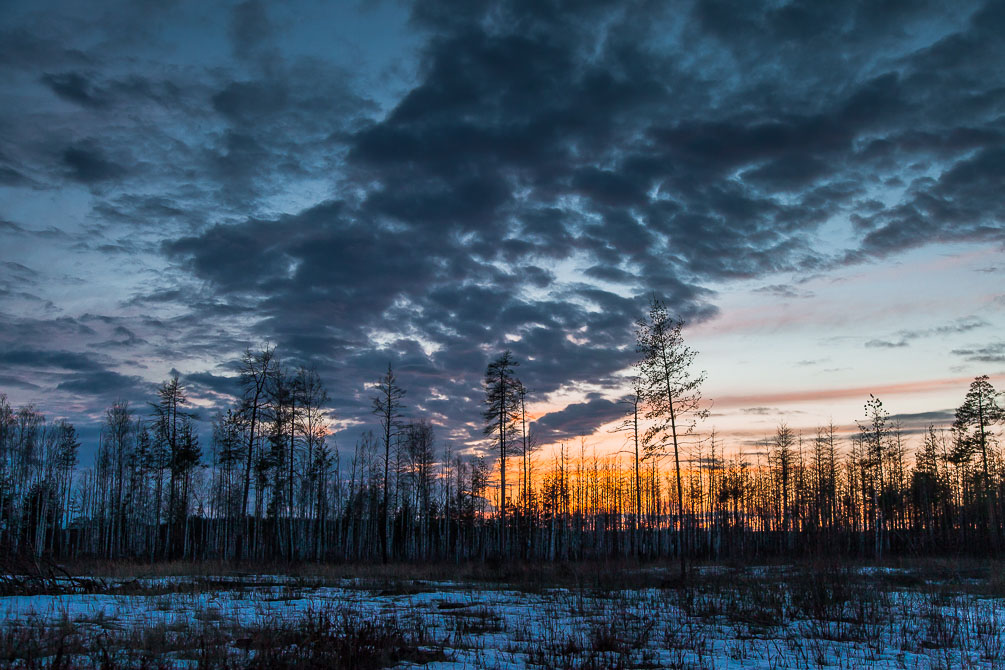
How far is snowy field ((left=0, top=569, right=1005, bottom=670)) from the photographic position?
7332 millimetres

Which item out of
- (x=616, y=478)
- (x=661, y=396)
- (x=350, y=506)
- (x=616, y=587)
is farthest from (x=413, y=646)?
(x=616, y=478)

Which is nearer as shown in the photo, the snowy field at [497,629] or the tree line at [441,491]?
the snowy field at [497,629]

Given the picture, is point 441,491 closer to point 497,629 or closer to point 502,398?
point 502,398

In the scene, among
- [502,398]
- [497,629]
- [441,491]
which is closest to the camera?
[497,629]

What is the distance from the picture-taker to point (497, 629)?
10.7 meters

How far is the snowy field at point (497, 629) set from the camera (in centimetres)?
733

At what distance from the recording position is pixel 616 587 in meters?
19.6

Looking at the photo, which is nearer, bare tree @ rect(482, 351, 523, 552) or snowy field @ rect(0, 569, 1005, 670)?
snowy field @ rect(0, 569, 1005, 670)

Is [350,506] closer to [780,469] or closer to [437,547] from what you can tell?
[437,547]

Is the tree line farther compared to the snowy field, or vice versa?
the tree line

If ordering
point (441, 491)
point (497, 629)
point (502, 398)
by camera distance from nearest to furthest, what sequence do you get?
point (497, 629)
point (502, 398)
point (441, 491)

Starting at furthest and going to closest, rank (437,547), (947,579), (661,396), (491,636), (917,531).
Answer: (437,547) → (917,531) → (661,396) → (947,579) → (491,636)

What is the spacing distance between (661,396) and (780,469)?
52117mm

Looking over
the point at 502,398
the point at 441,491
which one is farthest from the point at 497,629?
the point at 441,491
